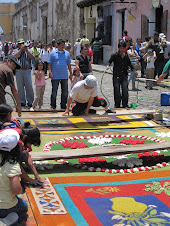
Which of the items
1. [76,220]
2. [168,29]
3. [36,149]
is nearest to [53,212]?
[76,220]

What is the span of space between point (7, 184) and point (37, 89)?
21.7 ft

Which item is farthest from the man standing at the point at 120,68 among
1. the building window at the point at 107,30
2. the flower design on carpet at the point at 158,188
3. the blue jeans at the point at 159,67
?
the building window at the point at 107,30

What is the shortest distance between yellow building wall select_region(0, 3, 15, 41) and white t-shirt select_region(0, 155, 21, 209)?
66.9 meters

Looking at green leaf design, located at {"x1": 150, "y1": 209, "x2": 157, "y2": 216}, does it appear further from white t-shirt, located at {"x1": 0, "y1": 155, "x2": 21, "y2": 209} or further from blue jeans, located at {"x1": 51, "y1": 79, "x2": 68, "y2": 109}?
blue jeans, located at {"x1": 51, "y1": 79, "x2": 68, "y2": 109}

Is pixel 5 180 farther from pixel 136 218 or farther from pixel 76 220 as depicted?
pixel 136 218

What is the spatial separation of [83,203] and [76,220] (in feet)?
1.31

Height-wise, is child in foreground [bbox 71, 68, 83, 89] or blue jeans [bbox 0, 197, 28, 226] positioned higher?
child in foreground [bbox 71, 68, 83, 89]

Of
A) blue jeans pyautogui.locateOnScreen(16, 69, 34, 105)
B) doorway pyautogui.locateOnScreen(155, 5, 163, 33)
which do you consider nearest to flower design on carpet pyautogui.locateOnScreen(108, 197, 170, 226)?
blue jeans pyautogui.locateOnScreen(16, 69, 34, 105)

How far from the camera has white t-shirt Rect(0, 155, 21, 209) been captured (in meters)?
3.51

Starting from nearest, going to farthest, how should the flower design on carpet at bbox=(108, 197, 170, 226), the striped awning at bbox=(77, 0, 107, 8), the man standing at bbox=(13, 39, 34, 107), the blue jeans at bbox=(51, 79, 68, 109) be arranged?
1. the flower design on carpet at bbox=(108, 197, 170, 226)
2. the blue jeans at bbox=(51, 79, 68, 109)
3. the man standing at bbox=(13, 39, 34, 107)
4. the striped awning at bbox=(77, 0, 107, 8)

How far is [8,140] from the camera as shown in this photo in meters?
3.46

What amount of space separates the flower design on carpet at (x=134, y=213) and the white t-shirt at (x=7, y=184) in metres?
1.08

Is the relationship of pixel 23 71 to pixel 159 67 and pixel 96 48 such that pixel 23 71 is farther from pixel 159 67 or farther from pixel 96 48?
pixel 96 48

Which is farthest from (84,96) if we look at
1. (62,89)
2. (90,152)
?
(90,152)
